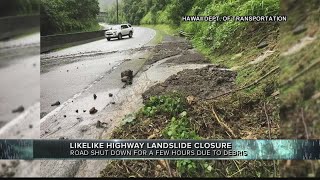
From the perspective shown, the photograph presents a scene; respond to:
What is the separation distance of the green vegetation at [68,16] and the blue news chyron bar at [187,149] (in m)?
1.37

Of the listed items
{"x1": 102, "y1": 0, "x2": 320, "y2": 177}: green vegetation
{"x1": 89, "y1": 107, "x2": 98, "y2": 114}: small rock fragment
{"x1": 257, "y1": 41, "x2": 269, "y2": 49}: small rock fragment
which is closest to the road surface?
{"x1": 89, "y1": 107, "x2": 98, "y2": 114}: small rock fragment

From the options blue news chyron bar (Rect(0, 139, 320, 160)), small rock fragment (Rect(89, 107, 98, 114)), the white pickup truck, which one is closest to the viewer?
blue news chyron bar (Rect(0, 139, 320, 160))

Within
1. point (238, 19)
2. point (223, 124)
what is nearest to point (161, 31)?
point (238, 19)

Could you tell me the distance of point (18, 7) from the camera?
4762 mm

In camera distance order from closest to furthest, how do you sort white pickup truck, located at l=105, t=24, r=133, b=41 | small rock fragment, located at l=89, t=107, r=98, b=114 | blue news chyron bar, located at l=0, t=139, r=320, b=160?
blue news chyron bar, located at l=0, t=139, r=320, b=160
small rock fragment, located at l=89, t=107, r=98, b=114
white pickup truck, located at l=105, t=24, r=133, b=41

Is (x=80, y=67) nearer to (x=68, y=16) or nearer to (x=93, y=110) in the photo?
(x=93, y=110)

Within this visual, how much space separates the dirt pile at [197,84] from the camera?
16.2ft

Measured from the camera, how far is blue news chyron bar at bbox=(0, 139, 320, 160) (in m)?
4.69

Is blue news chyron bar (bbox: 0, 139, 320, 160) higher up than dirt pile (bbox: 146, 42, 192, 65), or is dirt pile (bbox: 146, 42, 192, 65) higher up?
dirt pile (bbox: 146, 42, 192, 65)

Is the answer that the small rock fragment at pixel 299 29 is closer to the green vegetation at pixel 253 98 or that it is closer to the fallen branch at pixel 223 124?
the green vegetation at pixel 253 98

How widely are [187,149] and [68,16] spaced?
2.17 metres

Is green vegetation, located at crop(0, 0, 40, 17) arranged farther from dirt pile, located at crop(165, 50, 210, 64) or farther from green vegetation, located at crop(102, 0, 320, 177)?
dirt pile, located at crop(165, 50, 210, 64)

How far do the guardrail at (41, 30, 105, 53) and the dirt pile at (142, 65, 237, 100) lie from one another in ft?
3.17

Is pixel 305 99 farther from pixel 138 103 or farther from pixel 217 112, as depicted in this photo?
pixel 138 103
